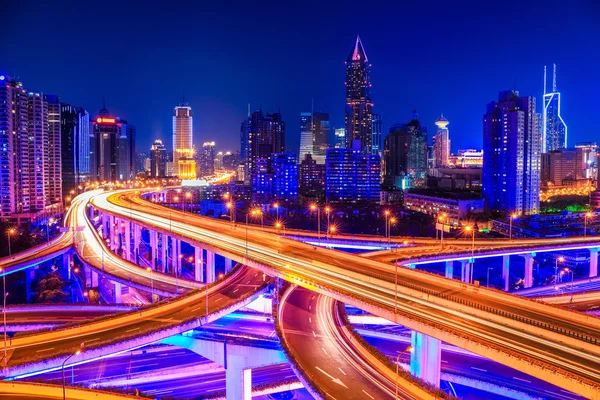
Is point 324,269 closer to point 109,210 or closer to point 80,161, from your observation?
point 109,210

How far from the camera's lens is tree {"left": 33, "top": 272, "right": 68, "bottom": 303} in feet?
156

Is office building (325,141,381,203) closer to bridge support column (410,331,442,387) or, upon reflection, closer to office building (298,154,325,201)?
office building (298,154,325,201)

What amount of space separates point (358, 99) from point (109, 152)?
9023 cm

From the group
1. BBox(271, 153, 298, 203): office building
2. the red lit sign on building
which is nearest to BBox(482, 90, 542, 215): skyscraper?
BBox(271, 153, 298, 203): office building

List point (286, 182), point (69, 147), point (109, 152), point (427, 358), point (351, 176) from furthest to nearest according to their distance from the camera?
1. point (109, 152)
2. point (69, 147)
3. point (286, 182)
4. point (351, 176)
5. point (427, 358)

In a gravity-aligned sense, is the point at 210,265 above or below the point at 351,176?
below

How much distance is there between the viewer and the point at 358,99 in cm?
18900

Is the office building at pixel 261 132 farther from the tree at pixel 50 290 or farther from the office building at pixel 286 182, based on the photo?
the tree at pixel 50 290

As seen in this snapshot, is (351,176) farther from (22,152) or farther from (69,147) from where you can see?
(69,147)

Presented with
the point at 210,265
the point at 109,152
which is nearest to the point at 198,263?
the point at 210,265

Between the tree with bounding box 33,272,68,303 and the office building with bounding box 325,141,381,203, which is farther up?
the office building with bounding box 325,141,381,203

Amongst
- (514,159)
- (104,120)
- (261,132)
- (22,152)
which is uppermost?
(104,120)

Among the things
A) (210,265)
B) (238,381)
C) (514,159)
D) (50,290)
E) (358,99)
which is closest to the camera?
(238,381)

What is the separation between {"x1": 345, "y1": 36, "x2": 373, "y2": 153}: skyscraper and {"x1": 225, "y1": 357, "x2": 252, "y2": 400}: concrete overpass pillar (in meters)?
155
